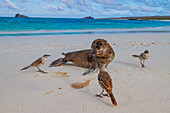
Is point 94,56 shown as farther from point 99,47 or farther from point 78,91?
point 78,91

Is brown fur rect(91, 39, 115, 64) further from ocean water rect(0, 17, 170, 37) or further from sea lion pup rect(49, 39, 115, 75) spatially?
ocean water rect(0, 17, 170, 37)

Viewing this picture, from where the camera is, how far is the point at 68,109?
3066 mm

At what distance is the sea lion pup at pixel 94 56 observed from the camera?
182 inches

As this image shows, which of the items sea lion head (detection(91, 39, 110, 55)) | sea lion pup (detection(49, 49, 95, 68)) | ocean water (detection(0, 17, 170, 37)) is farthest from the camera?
ocean water (detection(0, 17, 170, 37))

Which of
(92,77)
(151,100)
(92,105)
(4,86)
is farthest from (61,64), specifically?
(151,100)

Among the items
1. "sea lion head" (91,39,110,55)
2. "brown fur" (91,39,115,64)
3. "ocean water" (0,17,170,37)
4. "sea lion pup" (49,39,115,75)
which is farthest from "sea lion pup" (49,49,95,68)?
"ocean water" (0,17,170,37)

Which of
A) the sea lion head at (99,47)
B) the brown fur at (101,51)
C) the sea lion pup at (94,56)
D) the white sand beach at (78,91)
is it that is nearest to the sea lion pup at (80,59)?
the sea lion pup at (94,56)

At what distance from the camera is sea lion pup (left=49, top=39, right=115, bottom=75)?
15.2 ft

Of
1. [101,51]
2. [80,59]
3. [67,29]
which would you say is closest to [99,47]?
[101,51]

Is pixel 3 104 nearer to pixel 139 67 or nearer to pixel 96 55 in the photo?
pixel 96 55

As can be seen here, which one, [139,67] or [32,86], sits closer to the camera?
[32,86]

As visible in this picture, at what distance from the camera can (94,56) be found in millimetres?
4910

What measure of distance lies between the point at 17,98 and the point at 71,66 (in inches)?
101

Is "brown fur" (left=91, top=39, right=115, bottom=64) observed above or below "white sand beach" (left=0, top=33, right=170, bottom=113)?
above
